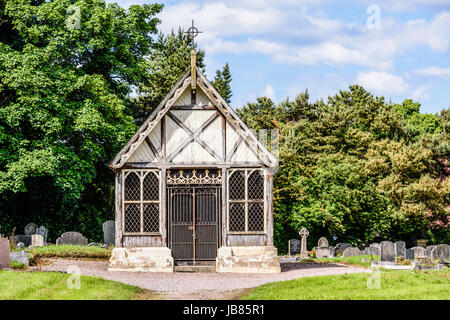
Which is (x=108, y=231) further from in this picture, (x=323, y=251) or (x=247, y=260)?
(x=323, y=251)

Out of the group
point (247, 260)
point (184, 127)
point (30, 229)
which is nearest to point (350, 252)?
point (247, 260)

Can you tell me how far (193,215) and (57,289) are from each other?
860 cm

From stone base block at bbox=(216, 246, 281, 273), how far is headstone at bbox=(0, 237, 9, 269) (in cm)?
730

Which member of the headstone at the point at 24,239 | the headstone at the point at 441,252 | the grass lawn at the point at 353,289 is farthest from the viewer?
the headstone at the point at 441,252

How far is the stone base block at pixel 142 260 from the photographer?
22.4 metres

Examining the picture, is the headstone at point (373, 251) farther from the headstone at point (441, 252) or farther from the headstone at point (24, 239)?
the headstone at point (24, 239)

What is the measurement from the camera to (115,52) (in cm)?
3669

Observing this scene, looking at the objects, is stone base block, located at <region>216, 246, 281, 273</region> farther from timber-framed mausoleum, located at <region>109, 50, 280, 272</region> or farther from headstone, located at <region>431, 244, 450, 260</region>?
headstone, located at <region>431, 244, 450, 260</region>

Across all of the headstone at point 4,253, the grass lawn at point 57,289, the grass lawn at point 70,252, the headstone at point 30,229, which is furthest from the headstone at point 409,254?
the headstone at point 4,253

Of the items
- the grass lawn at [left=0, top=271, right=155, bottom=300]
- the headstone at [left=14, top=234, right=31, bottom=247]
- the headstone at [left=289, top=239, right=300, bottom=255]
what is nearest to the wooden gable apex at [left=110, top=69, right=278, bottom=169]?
the grass lawn at [left=0, top=271, right=155, bottom=300]

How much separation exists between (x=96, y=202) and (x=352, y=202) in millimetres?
20248

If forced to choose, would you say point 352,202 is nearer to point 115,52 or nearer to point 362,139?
point 362,139

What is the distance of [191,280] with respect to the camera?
20.0m

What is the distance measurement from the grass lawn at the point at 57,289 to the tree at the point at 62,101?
44.3 feet
